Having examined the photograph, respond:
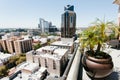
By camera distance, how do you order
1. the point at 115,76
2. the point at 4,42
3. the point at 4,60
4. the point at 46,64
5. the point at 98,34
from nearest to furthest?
the point at 98,34
the point at 115,76
the point at 46,64
the point at 4,60
the point at 4,42

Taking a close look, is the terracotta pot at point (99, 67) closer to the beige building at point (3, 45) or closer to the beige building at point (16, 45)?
the beige building at point (16, 45)

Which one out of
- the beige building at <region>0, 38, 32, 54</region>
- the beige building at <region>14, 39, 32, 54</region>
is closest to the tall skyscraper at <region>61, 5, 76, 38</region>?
the beige building at <region>0, 38, 32, 54</region>

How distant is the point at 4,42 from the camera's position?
25562 millimetres

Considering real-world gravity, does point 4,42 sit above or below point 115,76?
below

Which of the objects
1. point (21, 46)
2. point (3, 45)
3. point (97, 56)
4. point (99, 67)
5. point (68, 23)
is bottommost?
point (3, 45)

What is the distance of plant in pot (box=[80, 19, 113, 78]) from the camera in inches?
51.1

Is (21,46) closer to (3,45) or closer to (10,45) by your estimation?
(10,45)

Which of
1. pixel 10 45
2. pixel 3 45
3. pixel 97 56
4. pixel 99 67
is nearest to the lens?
pixel 99 67

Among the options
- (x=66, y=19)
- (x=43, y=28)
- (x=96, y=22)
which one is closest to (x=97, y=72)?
(x=96, y=22)

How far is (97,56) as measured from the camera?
1453 millimetres

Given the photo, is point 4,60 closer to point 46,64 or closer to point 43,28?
point 46,64

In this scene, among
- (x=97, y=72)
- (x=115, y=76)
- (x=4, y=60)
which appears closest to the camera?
(x=97, y=72)

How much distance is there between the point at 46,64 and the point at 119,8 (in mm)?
11082

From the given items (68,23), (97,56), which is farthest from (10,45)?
(97,56)
